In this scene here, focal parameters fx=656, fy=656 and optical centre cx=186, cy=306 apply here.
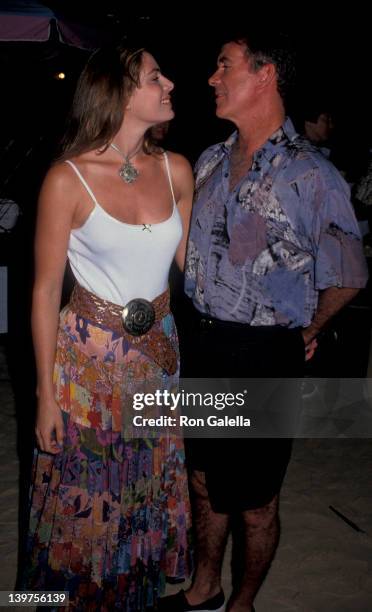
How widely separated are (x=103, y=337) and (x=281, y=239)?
2.14 feet

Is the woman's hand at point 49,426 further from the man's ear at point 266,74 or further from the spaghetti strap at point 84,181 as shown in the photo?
the man's ear at point 266,74

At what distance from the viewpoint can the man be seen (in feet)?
6.89

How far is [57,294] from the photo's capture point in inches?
78.5

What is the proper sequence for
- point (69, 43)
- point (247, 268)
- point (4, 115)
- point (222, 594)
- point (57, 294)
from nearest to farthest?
point (57, 294), point (247, 268), point (222, 594), point (69, 43), point (4, 115)

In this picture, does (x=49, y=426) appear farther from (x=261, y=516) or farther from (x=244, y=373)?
(x=261, y=516)

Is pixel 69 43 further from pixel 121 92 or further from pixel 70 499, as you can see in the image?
pixel 70 499

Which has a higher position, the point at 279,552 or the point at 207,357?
the point at 207,357

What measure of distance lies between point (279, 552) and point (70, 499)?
1.31 m

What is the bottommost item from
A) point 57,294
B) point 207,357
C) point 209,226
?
point 207,357

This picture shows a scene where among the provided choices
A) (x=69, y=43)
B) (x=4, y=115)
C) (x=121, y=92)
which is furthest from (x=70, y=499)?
(x=4, y=115)

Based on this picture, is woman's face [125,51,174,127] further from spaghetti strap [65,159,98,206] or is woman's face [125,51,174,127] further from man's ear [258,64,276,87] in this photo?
man's ear [258,64,276,87]

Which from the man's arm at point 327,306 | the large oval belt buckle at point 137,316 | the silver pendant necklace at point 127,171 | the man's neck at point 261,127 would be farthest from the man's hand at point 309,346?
the silver pendant necklace at point 127,171

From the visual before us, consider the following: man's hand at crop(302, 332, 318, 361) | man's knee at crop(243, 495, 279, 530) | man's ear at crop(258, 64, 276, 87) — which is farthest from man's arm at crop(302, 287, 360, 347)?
man's ear at crop(258, 64, 276, 87)

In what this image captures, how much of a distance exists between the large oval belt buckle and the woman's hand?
1.10 feet
